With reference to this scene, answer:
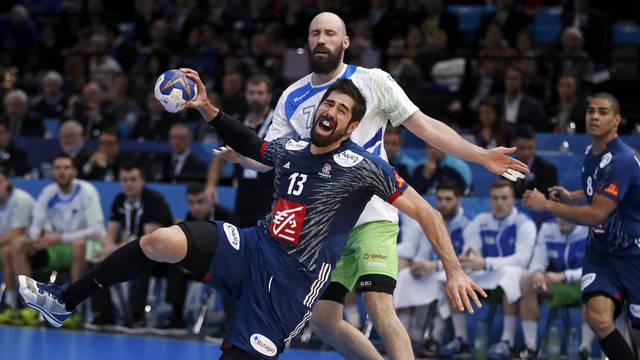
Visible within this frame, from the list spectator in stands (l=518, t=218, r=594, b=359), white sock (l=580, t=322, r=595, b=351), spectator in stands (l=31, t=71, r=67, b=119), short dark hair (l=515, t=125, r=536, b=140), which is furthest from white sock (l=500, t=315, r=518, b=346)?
spectator in stands (l=31, t=71, r=67, b=119)

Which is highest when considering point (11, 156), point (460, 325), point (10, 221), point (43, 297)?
point (43, 297)

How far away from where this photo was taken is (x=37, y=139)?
13727 millimetres

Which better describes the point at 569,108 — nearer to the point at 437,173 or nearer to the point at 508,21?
the point at 437,173

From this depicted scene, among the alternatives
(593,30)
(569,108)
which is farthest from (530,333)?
(593,30)

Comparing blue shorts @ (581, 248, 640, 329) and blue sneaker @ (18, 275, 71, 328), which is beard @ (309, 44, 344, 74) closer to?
blue sneaker @ (18, 275, 71, 328)

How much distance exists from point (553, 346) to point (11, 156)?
272 inches

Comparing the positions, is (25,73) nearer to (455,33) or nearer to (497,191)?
(455,33)

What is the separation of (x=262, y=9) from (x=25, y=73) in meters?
3.64

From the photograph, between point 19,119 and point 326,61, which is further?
point 19,119

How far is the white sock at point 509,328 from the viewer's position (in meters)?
9.79

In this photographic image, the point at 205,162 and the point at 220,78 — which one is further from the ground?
the point at 220,78

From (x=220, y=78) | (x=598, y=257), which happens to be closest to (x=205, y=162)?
(x=220, y=78)

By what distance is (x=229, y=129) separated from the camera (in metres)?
6.21

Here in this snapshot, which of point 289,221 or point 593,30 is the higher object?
point 593,30
